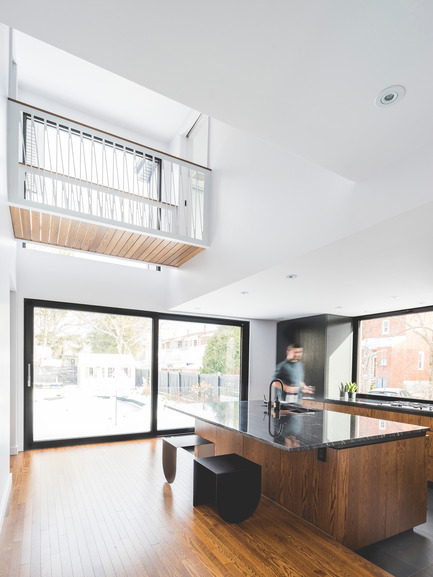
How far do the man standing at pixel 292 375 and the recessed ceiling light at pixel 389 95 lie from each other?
5.21 metres

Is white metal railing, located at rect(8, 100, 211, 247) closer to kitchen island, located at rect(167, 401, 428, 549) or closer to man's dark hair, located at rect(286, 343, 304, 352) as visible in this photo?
kitchen island, located at rect(167, 401, 428, 549)

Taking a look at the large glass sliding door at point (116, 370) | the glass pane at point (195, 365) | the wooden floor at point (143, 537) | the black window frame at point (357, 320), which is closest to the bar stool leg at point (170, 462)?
the wooden floor at point (143, 537)

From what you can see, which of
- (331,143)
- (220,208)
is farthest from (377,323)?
(331,143)

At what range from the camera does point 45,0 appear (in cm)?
139

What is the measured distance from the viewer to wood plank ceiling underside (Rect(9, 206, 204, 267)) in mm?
4086

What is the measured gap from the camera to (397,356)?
17.9 feet

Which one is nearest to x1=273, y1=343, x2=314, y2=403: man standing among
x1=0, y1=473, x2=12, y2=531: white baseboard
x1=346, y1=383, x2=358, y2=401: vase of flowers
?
x1=346, y1=383, x2=358, y2=401: vase of flowers

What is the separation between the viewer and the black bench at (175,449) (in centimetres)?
382

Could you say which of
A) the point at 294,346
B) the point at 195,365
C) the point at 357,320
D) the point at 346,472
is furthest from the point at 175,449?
the point at 357,320

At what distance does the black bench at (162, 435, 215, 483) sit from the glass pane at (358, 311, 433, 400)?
3.02 meters

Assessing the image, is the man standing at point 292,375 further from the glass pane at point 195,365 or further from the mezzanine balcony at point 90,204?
the mezzanine balcony at point 90,204

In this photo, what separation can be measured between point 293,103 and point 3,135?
2775 millimetres

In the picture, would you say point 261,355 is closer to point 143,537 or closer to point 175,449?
point 175,449

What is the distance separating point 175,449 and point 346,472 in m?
1.84
